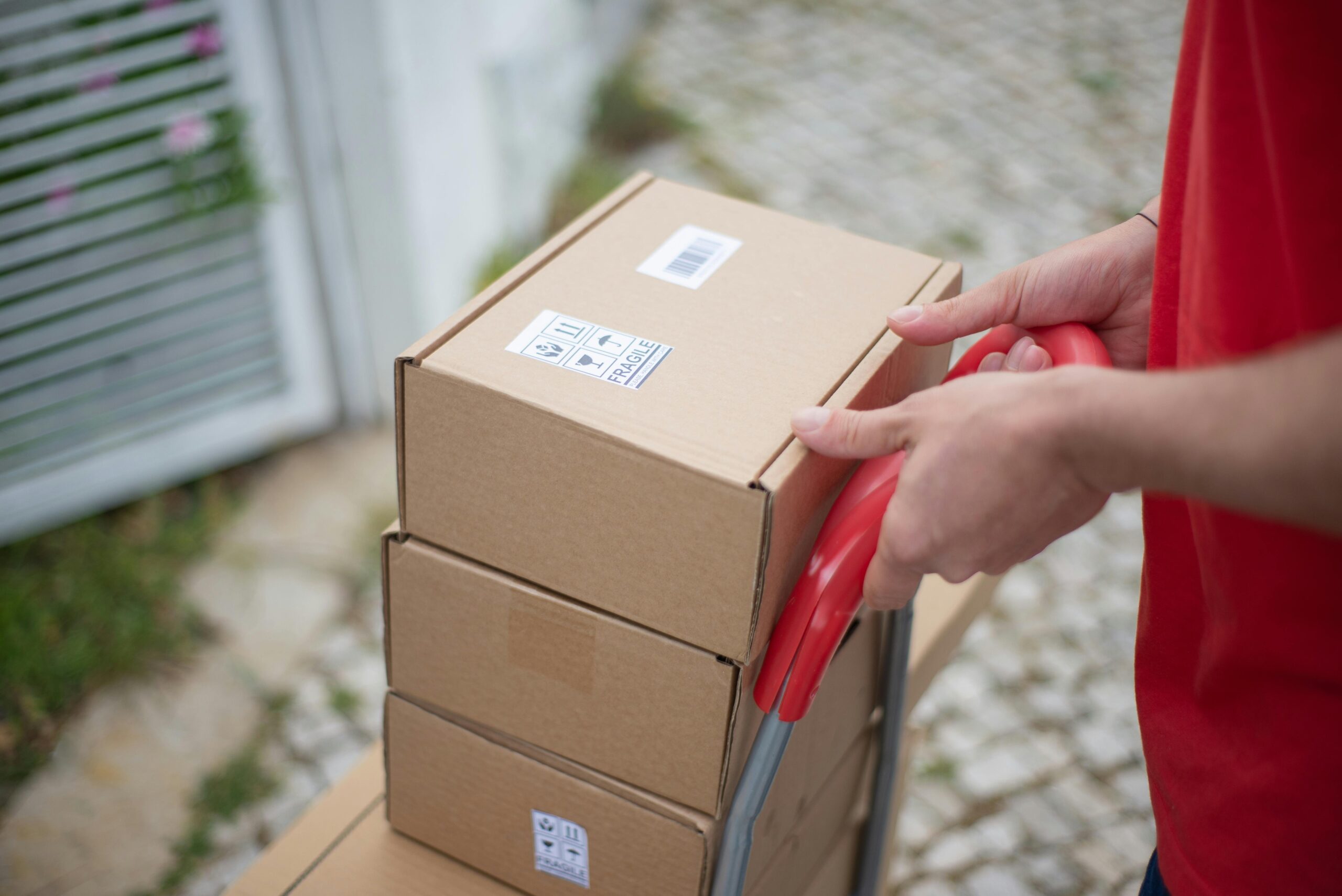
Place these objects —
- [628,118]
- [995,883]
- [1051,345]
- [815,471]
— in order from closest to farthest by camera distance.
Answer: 1. [815,471]
2. [1051,345]
3. [995,883]
4. [628,118]

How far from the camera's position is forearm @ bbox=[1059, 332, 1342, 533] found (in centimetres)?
61

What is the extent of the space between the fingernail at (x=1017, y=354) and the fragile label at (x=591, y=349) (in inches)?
13.1

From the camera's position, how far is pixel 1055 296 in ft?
3.34

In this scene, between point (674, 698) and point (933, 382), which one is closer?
point (674, 698)

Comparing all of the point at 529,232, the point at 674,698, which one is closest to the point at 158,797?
the point at 674,698

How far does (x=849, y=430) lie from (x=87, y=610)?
220 cm

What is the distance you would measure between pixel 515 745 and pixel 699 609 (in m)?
0.34

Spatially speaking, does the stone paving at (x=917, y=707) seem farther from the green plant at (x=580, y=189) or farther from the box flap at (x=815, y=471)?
the box flap at (x=815, y=471)

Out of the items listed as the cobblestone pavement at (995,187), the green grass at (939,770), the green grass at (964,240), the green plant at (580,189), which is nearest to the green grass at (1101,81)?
the cobblestone pavement at (995,187)

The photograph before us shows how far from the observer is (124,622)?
2.37 m

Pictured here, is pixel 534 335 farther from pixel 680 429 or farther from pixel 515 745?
pixel 515 745

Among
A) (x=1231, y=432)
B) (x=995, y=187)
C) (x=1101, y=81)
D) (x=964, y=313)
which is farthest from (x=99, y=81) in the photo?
(x=1101, y=81)

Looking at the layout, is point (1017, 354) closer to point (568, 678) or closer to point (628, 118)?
point (568, 678)

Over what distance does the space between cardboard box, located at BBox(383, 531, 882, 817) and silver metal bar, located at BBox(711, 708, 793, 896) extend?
19mm
